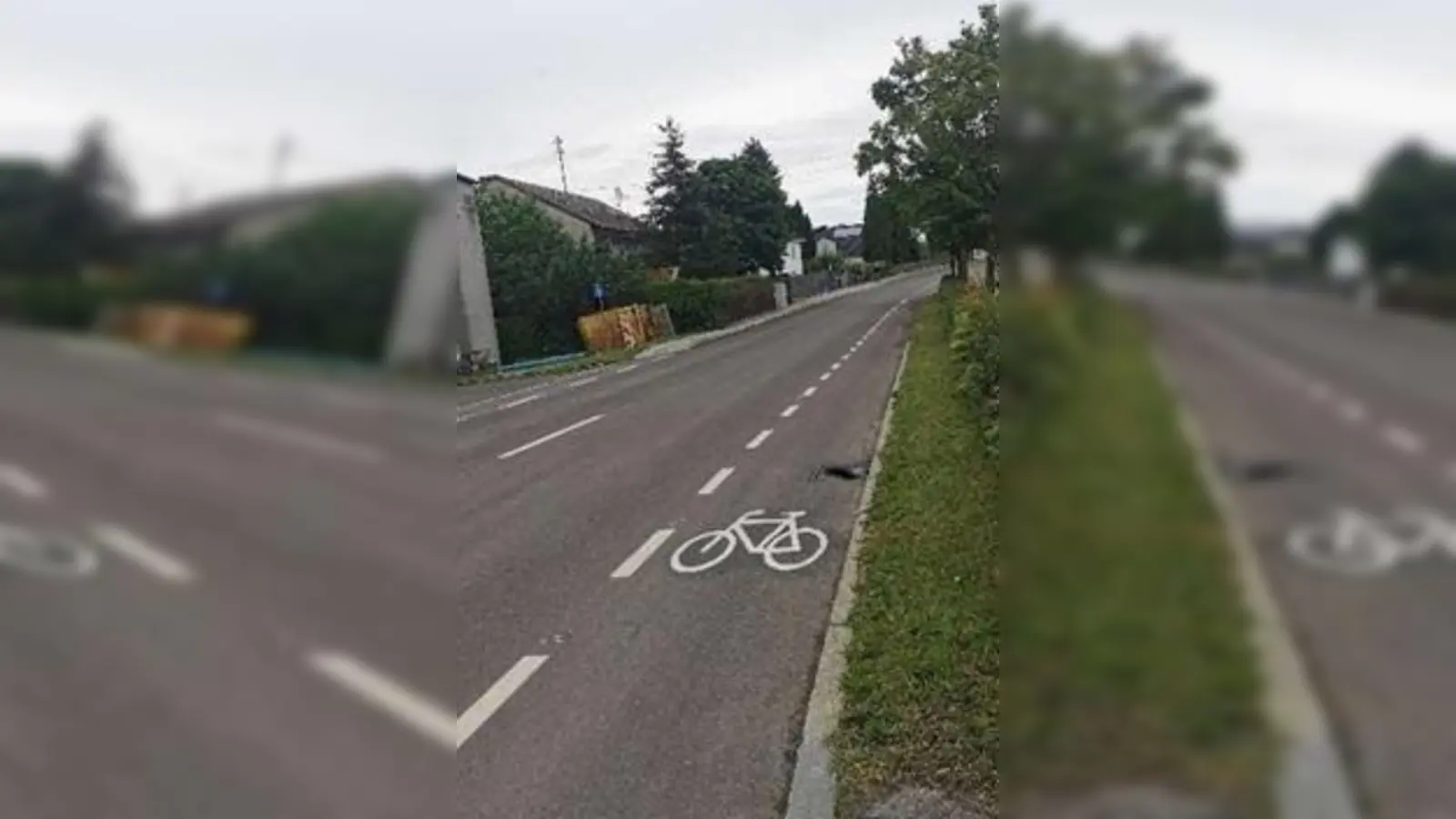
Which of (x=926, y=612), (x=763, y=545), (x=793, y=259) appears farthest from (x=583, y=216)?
(x=763, y=545)

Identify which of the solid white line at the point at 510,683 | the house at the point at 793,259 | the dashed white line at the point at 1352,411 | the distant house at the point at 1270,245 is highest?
the distant house at the point at 1270,245

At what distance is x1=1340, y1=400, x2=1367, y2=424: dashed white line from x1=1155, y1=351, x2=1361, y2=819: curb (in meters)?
0.05

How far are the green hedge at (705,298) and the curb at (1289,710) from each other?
124 centimetres

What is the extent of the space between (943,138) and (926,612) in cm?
320

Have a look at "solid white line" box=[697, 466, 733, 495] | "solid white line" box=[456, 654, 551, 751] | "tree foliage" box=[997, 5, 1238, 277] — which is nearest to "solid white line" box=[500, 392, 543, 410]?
"tree foliage" box=[997, 5, 1238, 277]

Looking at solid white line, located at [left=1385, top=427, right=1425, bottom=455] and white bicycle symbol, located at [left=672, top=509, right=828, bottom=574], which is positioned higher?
solid white line, located at [left=1385, top=427, right=1425, bottom=455]

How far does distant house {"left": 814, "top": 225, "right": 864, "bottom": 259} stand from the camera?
1442 millimetres

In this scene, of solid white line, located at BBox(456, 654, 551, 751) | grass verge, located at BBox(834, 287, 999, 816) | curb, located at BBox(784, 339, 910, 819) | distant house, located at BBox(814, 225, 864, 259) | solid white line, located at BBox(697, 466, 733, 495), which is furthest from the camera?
solid white line, located at BBox(697, 466, 733, 495)

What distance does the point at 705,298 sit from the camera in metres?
1.77

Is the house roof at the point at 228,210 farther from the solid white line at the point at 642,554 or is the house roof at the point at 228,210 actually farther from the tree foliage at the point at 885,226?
the solid white line at the point at 642,554

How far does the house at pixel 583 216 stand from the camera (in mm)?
1340

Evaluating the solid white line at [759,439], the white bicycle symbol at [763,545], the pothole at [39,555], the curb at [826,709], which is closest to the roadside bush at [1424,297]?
the pothole at [39,555]

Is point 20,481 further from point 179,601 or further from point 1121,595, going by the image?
point 1121,595

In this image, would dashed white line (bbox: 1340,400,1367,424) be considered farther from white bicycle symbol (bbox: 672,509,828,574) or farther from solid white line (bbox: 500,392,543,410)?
white bicycle symbol (bbox: 672,509,828,574)
